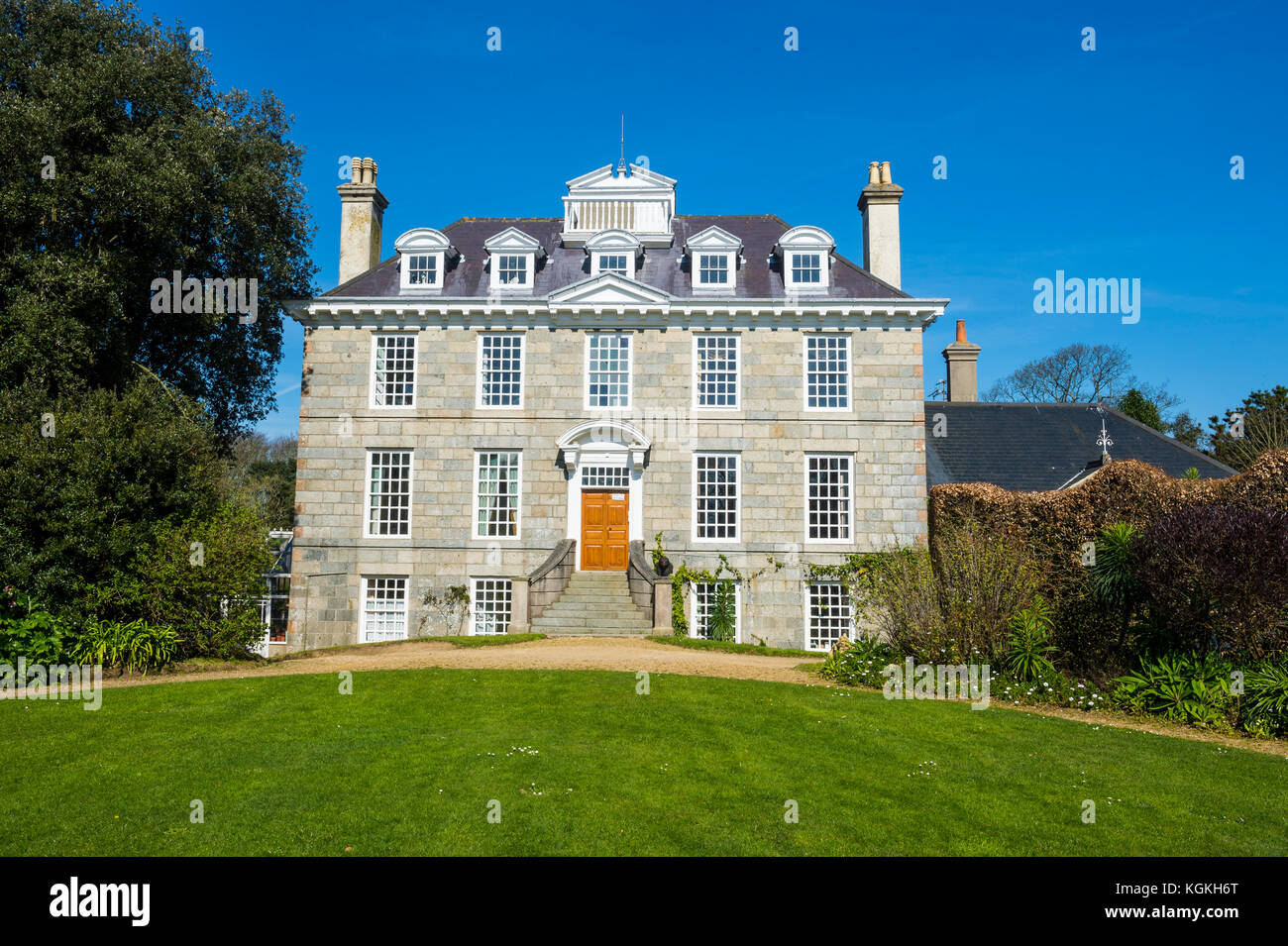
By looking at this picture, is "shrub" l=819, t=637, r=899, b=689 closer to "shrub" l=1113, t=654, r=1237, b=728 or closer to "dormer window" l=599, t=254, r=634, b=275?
"shrub" l=1113, t=654, r=1237, b=728

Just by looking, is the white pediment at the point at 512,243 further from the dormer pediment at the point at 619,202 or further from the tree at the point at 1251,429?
the tree at the point at 1251,429

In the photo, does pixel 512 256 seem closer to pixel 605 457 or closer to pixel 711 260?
pixel 711 260

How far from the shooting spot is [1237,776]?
8.69 meters

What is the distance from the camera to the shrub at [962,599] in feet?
44.1

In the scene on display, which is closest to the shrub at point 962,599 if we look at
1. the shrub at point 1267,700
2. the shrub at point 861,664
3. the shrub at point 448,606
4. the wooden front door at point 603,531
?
the shrub at point 861,664

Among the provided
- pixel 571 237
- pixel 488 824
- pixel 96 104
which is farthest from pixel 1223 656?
pixel 96 104

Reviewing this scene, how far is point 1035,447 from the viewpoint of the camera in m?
28.3

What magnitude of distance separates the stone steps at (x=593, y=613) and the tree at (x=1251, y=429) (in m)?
21.3

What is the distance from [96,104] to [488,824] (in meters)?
21.3

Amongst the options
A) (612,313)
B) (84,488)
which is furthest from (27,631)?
(612,313)

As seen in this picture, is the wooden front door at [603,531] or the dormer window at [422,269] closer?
the wooden front door at [603,531]

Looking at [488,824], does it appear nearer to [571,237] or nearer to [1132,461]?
[1132,461]

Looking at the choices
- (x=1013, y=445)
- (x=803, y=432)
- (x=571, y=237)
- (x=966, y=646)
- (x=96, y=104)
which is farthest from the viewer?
(x=1013, y=445)

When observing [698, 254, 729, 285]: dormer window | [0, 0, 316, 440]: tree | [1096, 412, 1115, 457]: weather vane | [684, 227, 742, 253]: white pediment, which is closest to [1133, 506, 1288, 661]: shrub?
[698, 254, 729, 285]: dormer window
